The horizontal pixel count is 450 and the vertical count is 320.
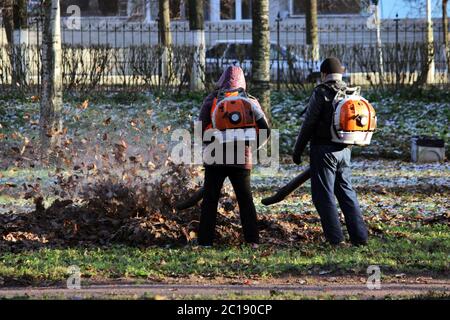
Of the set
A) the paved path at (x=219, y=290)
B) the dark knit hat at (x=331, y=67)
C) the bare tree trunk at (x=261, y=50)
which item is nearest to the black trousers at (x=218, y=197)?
A: the dark knit hat at (x=331, y=67)

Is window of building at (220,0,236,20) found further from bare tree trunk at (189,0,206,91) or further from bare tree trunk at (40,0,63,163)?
→ bare tree trunk at (40,0,63,163)

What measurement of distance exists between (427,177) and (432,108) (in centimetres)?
669

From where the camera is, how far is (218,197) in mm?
8977

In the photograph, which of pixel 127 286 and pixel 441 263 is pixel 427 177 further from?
pixel 127 286

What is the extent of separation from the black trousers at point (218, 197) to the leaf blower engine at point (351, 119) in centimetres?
90

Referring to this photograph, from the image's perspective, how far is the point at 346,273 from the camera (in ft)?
26.5

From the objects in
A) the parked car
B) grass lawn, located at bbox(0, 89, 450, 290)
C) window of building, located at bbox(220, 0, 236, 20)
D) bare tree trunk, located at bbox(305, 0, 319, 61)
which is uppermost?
window of building, located at bbox(220, 0, 236, 20)

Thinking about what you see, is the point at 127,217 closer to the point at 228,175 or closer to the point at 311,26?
the point at 228,175

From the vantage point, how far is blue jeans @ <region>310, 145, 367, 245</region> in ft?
29.2

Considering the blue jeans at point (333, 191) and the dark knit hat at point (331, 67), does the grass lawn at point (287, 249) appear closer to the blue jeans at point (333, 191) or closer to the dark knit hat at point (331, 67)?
the blue jeans at point (333, 191)

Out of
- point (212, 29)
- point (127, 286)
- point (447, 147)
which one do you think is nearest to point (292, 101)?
point (447, 147)

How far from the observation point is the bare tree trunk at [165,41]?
22.4 metres

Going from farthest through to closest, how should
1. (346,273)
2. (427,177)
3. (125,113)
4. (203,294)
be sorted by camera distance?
(125,113), (427,177), (346,273), (203,294)

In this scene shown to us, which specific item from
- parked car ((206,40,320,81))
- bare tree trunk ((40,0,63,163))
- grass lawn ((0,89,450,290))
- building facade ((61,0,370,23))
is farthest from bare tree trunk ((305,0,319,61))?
building facade ((61,0,370,23))
